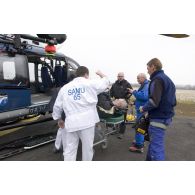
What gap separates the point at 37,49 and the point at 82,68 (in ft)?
13.0

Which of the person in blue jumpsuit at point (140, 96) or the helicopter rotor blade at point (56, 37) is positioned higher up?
the helicopter rotor blade at point (56, 37)

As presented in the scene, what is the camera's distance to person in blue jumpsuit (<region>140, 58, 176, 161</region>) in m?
3.26

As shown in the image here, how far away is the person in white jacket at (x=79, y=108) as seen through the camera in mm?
3199

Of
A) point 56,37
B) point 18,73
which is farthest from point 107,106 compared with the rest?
point 18,73

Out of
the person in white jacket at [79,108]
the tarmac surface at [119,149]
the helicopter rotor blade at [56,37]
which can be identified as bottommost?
the tarmac surface at [119,149]

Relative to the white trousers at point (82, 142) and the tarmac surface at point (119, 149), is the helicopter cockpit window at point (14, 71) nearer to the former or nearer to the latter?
the tarmac surface at point (119, 149)

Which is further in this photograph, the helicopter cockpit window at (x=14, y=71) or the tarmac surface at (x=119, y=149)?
the helicopter cockpit window at (x=14, y=71)

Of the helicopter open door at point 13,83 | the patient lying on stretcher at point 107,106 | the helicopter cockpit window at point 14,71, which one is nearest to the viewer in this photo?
the patient lying on stretcher at point 107,106

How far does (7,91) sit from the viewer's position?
16.6 ft

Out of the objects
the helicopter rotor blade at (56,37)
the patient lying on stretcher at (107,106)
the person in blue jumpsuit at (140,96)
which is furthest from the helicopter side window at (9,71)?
the person in blue jumpsuit at (140,96)

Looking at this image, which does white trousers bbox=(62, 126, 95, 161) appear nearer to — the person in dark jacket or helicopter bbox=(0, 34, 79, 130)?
helicopter bbox=(0, 34, 79, 130)

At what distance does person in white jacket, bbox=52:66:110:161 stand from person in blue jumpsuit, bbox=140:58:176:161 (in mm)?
758

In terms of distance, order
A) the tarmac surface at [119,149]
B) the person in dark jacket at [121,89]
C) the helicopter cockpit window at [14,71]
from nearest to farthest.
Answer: the tarmac surface at [119,149] < the helicopter cockpit window at [14,71] < the person in dark jacket at [121,89]

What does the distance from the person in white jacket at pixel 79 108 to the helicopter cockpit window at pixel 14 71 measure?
248 centimetres
